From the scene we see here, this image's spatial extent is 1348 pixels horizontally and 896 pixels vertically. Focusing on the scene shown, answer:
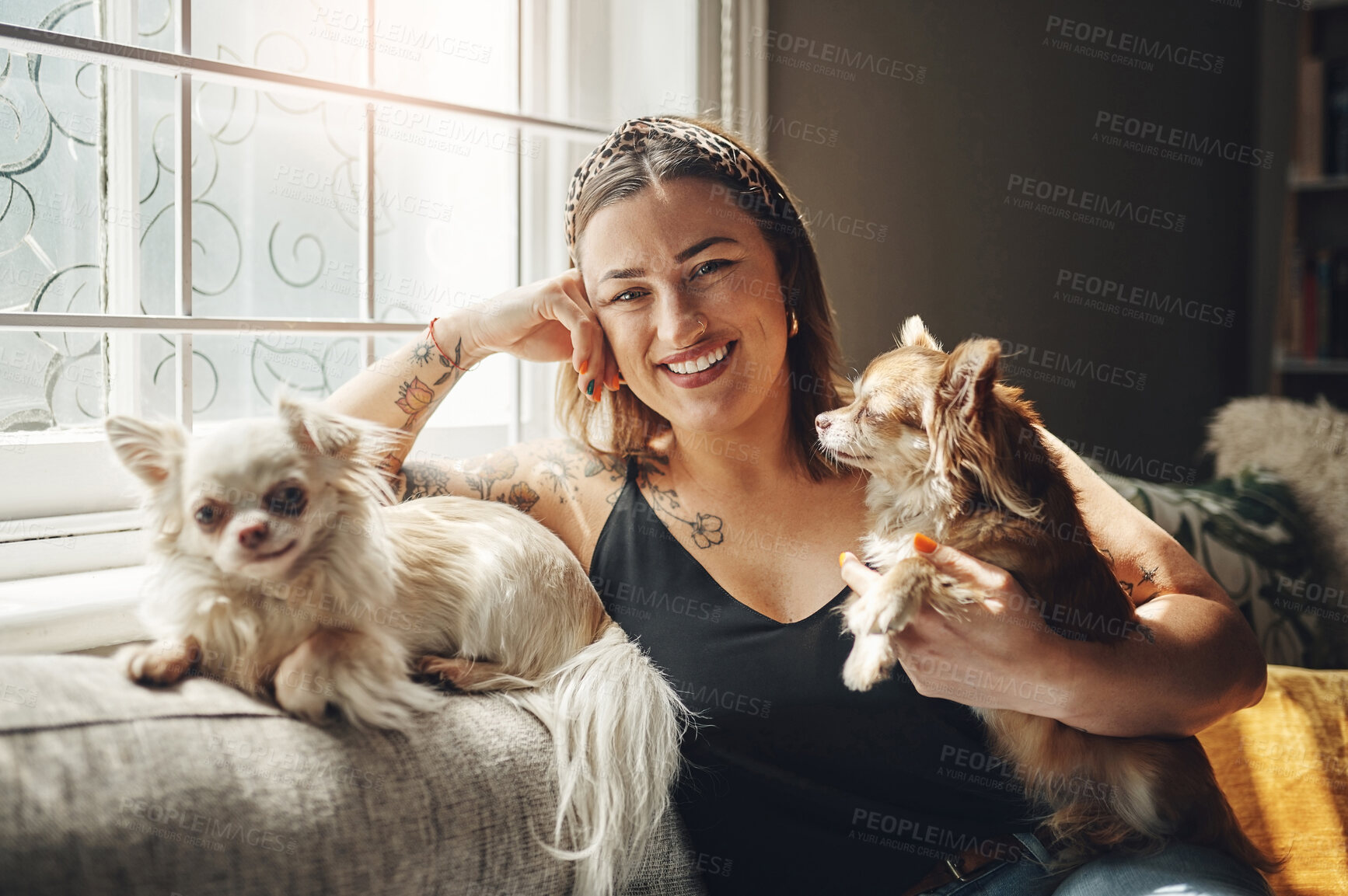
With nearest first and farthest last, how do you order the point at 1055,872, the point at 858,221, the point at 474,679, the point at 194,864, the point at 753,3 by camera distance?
the point at 194,864 → the point at 474,679 → the point at 1055,872 → the point at 753,3 → the point at 858,221

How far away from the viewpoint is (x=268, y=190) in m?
1.65

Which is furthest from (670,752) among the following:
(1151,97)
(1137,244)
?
(1151,97)

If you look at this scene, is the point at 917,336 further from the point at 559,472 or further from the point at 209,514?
the point at 209,514

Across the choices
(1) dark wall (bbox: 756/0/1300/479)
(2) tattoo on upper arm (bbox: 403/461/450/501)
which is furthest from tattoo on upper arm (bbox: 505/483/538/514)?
(1) dark wall (bbox: 756/0/1300/479)

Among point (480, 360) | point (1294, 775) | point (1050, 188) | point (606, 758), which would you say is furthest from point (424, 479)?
point (1050, 188)

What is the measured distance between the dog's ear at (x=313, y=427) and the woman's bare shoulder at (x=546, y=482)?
434mm

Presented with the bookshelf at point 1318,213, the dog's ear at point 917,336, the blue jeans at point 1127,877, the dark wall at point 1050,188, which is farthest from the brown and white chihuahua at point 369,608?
the bookshelf at point 1318,213

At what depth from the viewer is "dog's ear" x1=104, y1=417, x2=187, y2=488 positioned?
0.88m

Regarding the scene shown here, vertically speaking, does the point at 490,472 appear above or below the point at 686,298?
below

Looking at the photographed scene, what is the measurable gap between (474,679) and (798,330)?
2.89ft

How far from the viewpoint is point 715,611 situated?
136 centimetres

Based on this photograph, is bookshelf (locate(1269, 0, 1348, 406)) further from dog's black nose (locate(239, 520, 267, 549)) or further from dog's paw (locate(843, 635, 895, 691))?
dog's black nose (locate(239, 520, 267, 549))

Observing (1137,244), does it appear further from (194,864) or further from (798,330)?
(194,864)

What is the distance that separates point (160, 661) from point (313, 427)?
0.30m
